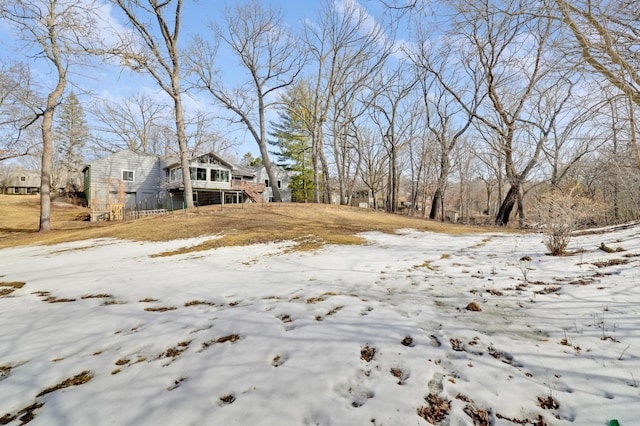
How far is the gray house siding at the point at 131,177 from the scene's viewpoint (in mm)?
23391

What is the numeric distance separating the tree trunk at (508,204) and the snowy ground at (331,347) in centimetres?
1252

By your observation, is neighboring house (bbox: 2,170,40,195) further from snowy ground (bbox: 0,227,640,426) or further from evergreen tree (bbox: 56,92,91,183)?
snowy ground (bbox: 0,227,640,426)

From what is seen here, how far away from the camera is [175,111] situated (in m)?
15.1

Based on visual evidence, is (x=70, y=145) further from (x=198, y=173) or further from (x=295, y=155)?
(x=295, y=155)

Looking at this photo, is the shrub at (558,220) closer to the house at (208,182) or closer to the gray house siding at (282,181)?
the house at (208,182)

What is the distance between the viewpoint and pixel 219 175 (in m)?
26.9

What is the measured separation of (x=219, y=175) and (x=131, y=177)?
8.02m

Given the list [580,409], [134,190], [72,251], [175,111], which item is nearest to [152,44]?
[175,111]

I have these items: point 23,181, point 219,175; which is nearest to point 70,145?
point 219,175

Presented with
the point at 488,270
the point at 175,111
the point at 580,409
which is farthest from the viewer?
the point at 175,111

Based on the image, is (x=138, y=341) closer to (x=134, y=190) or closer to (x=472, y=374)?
(x=472, y=374)

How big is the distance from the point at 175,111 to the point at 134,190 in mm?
14235

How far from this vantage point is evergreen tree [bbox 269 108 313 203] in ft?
101

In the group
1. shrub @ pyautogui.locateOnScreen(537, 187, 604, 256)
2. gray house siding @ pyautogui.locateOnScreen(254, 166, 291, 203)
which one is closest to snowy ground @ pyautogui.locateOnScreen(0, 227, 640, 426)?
shrub @ pyautogui.locateOnScreen(537, 187, 604, 256)
